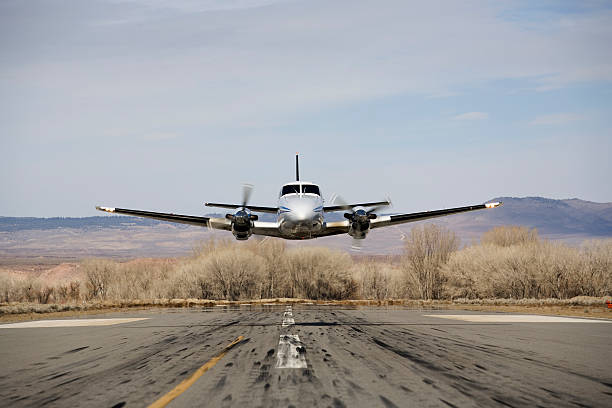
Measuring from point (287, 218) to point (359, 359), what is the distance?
15.8 m

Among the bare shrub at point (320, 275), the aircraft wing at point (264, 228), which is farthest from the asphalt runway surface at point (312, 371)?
the bare shrub at point (320, 275)

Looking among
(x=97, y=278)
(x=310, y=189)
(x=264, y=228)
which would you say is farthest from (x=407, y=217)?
(x=97, y=278)

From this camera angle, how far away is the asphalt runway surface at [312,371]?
7.96 meters

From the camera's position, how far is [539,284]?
2783 inches

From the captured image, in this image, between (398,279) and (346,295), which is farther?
(398,279)

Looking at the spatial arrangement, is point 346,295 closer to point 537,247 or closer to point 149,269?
point 537,247

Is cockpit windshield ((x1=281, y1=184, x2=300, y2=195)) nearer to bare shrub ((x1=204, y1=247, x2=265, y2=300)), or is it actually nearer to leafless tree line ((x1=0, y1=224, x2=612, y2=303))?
leafless tree line ((x1=0, y1=224, x2=612, y2=303))

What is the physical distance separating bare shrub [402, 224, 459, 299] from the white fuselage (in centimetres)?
6541

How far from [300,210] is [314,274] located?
2628 inches

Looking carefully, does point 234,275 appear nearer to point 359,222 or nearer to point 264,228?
point 264,228

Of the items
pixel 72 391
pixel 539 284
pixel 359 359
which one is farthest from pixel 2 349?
pixel 539 284

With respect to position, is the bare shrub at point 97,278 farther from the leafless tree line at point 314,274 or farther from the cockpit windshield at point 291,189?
the cockpit windshield at point 291,189

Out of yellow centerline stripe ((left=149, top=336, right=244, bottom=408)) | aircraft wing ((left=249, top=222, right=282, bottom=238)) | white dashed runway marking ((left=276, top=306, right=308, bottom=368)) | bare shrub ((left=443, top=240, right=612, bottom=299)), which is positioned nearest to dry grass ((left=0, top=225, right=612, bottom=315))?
bare shrub ((left=443, top=240, right=612, bottom=299))

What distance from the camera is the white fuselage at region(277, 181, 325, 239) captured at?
27.2m
